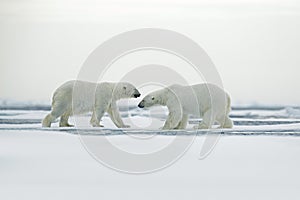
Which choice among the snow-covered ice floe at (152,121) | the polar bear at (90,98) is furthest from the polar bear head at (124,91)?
the snow-covered ice floe at (152,121)

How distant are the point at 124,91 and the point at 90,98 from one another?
25cm

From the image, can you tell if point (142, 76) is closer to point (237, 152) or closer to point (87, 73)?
point (87, 73)

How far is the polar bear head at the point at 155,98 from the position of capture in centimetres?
319

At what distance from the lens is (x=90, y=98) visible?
3.30m

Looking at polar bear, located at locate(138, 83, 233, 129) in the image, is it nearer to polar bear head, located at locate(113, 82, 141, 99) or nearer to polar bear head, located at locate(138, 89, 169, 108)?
polar bear head, located at locate(138, 89, 169, 108)

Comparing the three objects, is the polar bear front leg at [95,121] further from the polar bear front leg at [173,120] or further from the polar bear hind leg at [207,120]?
the polar bear hind leg at [207,120]

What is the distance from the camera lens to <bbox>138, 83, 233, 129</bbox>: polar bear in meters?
3.11

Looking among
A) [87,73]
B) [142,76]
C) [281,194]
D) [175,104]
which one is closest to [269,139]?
[175,104]

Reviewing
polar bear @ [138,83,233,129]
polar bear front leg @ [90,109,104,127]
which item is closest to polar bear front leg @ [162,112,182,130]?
polar bear @ [138,83,233,129]

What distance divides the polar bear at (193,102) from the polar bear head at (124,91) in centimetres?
21

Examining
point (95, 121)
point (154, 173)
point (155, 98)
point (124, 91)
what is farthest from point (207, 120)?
point (154, 173)

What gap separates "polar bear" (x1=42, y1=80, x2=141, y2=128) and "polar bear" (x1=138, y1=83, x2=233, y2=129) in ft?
0.95

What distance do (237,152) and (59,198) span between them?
112 centimetres

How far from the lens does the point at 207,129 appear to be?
10.1 ft
